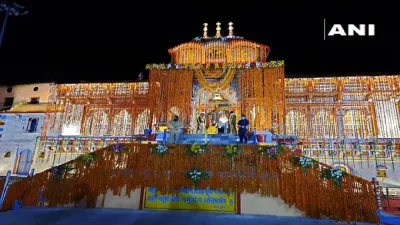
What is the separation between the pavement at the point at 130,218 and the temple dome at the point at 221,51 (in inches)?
413

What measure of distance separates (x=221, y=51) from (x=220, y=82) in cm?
197

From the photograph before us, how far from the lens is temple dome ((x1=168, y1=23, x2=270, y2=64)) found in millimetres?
16531

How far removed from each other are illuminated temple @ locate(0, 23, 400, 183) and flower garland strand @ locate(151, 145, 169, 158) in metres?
6.17

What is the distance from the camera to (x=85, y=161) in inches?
367

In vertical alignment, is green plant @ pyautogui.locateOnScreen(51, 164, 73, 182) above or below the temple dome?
below

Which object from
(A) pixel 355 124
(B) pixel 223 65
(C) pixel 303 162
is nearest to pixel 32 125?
(B) pixel 223 65

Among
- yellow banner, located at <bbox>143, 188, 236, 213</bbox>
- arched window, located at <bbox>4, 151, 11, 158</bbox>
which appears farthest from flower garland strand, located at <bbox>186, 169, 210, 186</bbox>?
arched window, located at <bbox>4, 151, 11, 158</bbox>

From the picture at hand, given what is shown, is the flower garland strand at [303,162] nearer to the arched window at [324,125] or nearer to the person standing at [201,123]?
the person standing at [201,123]

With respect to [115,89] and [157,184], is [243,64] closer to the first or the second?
[115,89]

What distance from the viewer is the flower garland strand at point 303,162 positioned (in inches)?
324

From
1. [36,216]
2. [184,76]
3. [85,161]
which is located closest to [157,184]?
[85,161]

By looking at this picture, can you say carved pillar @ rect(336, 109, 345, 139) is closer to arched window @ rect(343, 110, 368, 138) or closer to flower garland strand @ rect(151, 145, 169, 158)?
arched window @ rect(343, 110, 368, 138)

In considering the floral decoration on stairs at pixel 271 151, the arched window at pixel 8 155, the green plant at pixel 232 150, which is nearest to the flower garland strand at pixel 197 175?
the green plant at pixel 232 150

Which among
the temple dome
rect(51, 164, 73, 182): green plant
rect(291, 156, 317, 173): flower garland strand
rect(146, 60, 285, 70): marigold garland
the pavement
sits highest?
the temple dome
